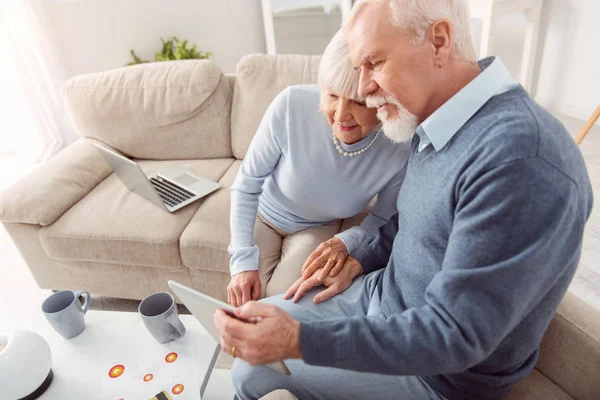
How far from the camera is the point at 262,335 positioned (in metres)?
0.75

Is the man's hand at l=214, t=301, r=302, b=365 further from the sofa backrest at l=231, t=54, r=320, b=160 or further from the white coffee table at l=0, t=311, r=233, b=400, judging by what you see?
the sofa backrest at l=231, t=54, r=320, b=160

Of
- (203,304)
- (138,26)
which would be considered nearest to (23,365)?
(203,304)

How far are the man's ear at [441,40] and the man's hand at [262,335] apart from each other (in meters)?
0.53

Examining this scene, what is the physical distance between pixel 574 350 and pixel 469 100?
21.5 inches

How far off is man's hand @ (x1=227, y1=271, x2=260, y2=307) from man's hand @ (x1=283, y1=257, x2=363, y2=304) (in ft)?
0.52

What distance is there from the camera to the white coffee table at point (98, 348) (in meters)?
1.02

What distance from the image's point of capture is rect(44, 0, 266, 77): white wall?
124 inches

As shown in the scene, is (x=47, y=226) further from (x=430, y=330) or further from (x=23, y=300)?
(x=430, y=330)

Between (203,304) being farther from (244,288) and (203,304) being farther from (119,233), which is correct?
(119,233)

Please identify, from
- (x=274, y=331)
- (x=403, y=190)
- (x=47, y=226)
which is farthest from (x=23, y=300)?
(x=403, y=190)

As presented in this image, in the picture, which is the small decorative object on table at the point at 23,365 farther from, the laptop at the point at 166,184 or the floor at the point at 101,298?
the laptop at the point at 166,184

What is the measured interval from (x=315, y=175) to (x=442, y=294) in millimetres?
604

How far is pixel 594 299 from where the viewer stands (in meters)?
1.67

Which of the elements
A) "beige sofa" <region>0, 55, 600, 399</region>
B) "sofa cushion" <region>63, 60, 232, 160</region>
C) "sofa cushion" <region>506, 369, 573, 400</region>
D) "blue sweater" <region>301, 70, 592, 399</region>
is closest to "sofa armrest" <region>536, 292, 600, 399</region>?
"sofa cushion" <region>506, 369, 573, 400</region>
